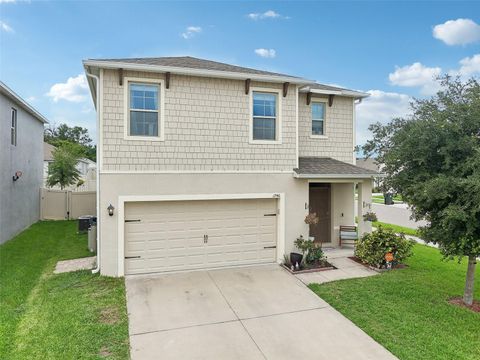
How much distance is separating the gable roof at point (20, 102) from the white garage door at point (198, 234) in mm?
7286

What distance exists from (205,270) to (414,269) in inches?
239

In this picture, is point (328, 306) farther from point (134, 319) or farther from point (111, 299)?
point (111, 299)

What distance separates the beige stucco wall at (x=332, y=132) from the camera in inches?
423

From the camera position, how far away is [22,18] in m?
12.0

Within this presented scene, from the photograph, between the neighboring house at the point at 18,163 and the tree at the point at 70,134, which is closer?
the neighboring house at the point at 18,163

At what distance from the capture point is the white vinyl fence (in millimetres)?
17094

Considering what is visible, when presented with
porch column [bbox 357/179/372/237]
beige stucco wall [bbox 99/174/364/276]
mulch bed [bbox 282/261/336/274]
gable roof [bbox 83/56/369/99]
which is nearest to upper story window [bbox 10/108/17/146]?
gable roof [bbox 83/56/369/99]

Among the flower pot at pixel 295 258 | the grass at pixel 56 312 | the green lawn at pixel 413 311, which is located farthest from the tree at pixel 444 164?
the grass at pixel 56 312

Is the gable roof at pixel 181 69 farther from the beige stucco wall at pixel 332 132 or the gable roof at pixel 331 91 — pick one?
the beige stucco wall at pixel 332 132

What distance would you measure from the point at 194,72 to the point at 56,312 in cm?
638

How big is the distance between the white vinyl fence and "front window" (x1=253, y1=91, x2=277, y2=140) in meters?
12.4

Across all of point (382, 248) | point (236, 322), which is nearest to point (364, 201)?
point (382, 248)

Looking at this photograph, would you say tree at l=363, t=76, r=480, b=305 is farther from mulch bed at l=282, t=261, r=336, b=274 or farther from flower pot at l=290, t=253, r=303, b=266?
flower pot at l=290, t=253, r=303, b=266

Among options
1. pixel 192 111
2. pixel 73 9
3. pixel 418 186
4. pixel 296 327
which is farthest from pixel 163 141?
pixel 73 9
